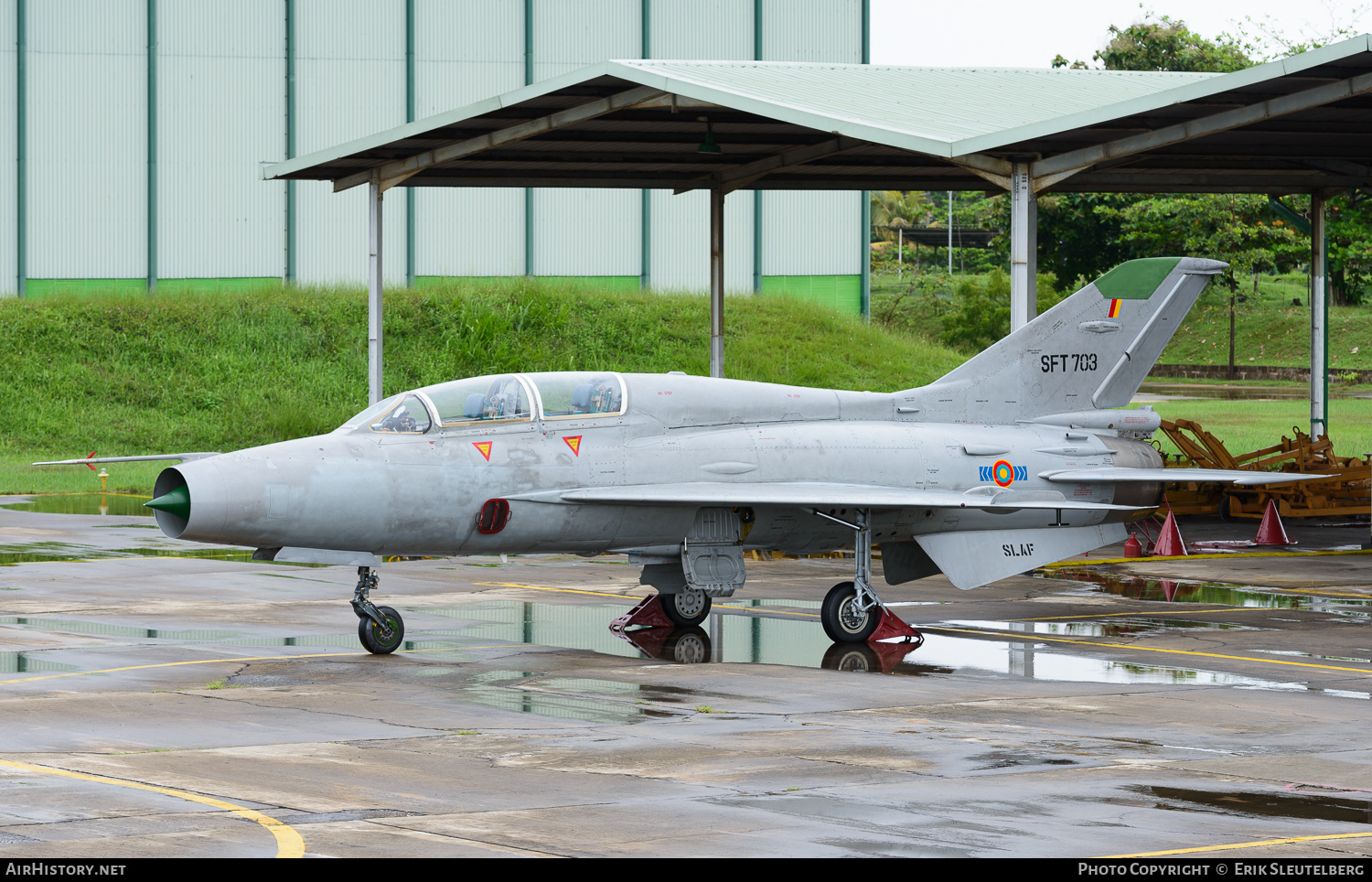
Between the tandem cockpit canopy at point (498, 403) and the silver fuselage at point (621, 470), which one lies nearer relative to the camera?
the silver fuselage at point (621, 470)

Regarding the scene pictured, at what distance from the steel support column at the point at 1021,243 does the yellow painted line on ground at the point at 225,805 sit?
12887 millimetres

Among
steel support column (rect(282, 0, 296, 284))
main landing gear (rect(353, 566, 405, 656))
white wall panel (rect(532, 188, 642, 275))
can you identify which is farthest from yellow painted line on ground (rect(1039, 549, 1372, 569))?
steel support column (rect(282, 0, 296, 284))

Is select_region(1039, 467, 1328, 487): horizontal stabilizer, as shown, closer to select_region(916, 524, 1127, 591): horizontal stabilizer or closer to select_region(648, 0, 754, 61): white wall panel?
select_region(916, 524, 1127, 591): horizontal stabilizer

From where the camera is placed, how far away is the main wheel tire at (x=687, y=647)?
15202 mm

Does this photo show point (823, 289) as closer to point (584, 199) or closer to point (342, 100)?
point (584, 199)

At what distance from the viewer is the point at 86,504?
105 feet

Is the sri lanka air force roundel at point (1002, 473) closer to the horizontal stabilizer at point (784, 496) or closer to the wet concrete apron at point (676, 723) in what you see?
the horizontal stabilizer at point (784, 496)

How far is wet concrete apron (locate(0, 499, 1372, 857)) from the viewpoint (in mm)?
8305

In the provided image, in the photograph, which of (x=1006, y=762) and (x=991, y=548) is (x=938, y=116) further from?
(x=1006, y=762)

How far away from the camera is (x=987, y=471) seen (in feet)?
56.3

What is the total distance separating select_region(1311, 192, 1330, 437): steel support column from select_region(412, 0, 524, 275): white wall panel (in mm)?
23942

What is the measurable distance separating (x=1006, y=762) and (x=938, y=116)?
13.9 meters

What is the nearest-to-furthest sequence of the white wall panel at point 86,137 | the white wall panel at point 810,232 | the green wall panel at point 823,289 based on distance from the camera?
the white wall panel at point 86,137, the white wall panel at point 810,232, the green wall panel at point 823,289

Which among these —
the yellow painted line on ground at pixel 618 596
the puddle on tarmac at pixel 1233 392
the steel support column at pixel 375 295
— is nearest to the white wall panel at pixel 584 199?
the puddle on tarmac at pixel 1233 392
